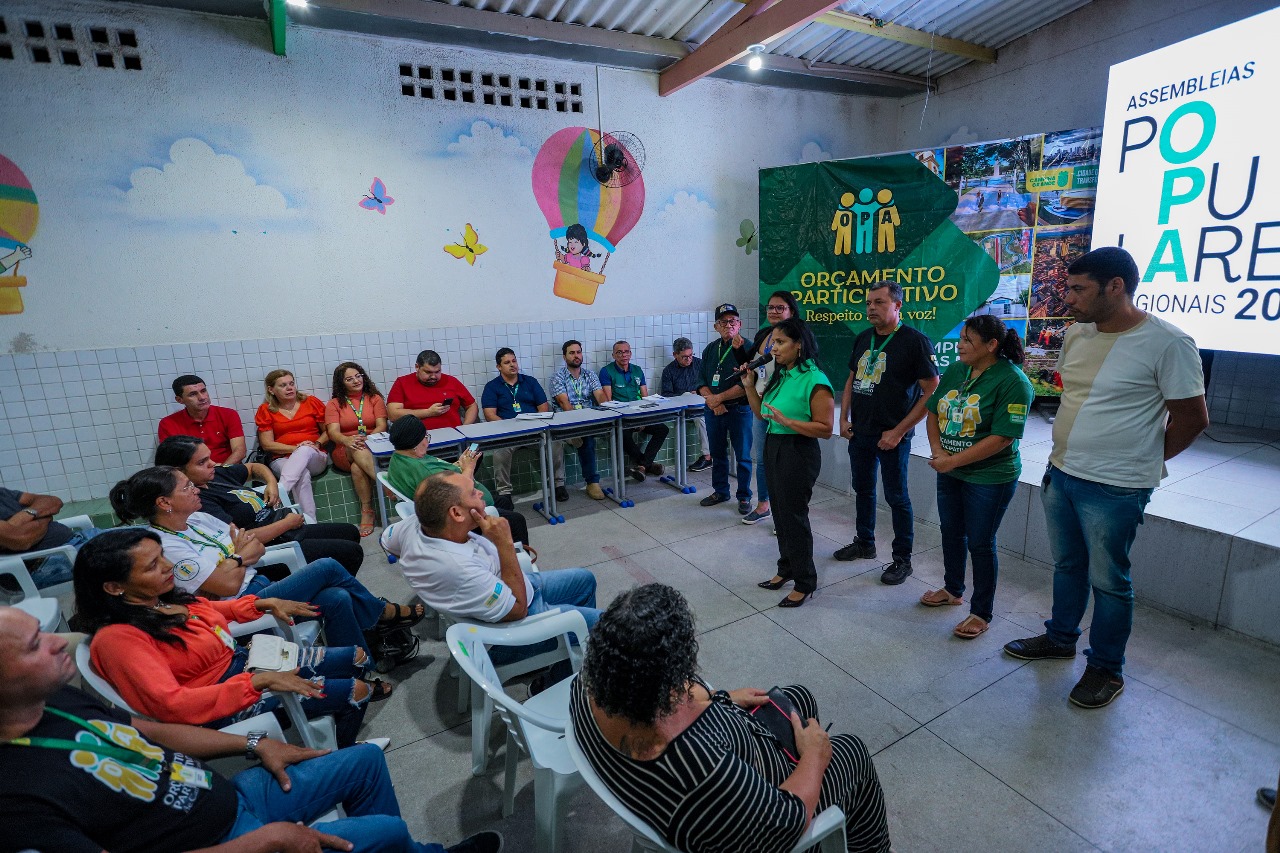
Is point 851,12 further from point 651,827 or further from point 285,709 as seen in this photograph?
point 285,709

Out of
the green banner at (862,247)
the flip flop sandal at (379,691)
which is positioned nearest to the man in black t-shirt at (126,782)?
the flip flop sandal at (379,691)

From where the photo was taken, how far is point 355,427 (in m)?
4.46

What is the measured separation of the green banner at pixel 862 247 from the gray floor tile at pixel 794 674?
3231 millimetres

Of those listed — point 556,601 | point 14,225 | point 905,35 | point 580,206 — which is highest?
point 905,35

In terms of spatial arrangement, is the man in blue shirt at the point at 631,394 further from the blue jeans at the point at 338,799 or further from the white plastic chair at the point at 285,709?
the blue jeans at the point at 338,799

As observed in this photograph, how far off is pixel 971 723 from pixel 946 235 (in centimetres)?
386

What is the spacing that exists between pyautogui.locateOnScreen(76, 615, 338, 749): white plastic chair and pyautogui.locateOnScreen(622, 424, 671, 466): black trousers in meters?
3.39

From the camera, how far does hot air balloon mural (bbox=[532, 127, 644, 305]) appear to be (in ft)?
17.1

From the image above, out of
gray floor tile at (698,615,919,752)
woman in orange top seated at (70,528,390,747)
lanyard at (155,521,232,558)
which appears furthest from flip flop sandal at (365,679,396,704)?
gray floor tile at (698,615,919,752)

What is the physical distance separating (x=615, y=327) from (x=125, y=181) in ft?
11.8

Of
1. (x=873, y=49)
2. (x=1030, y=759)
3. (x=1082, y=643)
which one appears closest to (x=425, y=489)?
(x=1030, y=759)

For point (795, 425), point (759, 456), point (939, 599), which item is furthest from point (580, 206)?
point (939, 599)

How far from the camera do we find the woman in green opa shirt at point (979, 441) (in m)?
2.48

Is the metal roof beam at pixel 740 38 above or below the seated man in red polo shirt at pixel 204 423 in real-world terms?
above
